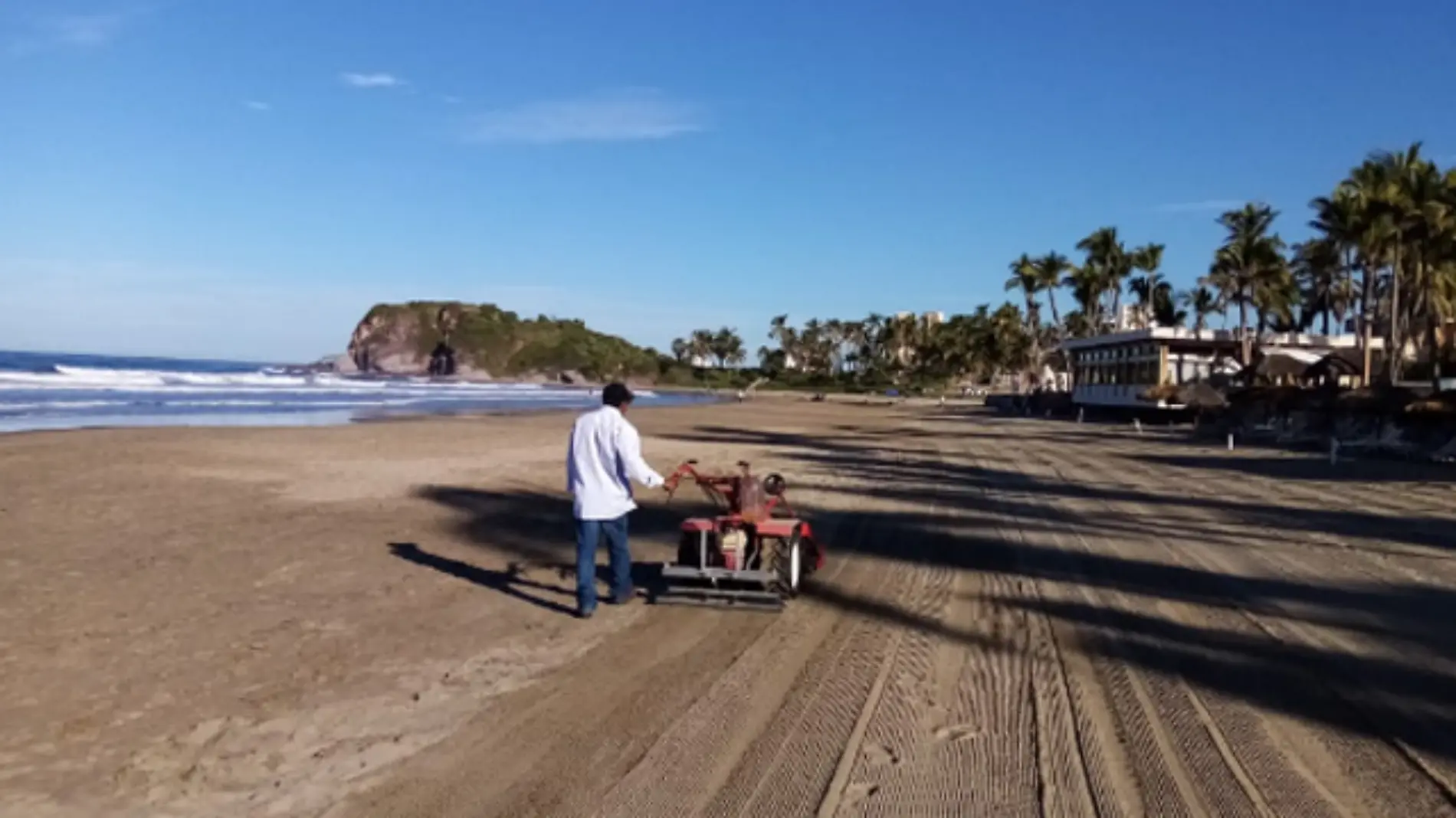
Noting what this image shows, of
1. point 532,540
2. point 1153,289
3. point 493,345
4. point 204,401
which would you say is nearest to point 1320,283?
point 1153,289

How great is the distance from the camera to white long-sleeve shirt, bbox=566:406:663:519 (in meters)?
8.16

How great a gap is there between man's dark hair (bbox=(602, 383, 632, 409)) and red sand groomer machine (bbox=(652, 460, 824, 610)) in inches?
26.8

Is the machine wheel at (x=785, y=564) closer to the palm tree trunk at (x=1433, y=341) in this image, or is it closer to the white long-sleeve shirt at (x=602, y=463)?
the white long-sleeve shirt at (x=602, y=463)

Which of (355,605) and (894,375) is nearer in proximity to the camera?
(355,605)

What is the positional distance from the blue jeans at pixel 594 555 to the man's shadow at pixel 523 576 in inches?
12.5

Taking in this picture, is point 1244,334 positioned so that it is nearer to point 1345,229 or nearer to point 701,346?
point 1345,229

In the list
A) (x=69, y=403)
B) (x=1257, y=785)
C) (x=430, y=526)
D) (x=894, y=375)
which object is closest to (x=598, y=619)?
(x=1257, y=785)

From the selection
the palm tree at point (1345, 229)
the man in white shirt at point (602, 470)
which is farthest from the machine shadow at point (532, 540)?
the palm tree at point (1345, 229)

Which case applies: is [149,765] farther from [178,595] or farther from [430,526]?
[430,526]

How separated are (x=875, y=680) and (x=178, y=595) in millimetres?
5530

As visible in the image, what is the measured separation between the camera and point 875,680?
6.84m

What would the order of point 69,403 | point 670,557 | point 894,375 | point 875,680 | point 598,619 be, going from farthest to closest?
point 894,375 < point 69,403 < point 670,557 < point 598,619 < point 875,680

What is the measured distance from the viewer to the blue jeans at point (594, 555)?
827cm

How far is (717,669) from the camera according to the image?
7.10m
